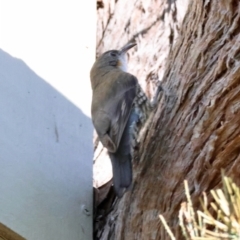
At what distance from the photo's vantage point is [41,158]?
2.96 meters

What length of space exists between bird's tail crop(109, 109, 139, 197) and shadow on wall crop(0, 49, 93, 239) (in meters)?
0.29

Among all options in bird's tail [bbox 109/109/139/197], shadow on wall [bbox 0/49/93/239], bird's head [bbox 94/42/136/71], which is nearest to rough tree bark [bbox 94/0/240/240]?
bird's tail [bbox 109/109/139/197]

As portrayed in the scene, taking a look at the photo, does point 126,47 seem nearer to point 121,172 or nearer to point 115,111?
point 115,111

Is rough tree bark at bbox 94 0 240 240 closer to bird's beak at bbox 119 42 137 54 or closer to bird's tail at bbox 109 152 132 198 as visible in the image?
bird's tail at bbox 109 152 132 198

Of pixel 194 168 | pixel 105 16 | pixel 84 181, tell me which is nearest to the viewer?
pixel 194 168

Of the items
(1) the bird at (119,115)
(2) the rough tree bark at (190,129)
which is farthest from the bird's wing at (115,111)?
(2) the rough tree bark at (190,129)

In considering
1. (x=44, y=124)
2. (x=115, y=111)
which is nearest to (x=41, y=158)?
(x=44, y=124)

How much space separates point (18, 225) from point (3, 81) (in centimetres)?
68

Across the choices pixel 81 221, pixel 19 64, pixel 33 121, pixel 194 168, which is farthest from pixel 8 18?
pixel 194 168

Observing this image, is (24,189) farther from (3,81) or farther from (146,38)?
(146,38)

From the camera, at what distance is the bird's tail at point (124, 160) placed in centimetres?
270

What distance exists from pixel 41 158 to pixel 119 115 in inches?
15.3

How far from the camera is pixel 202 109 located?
2484mm

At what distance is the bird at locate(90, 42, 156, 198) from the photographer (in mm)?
2773
